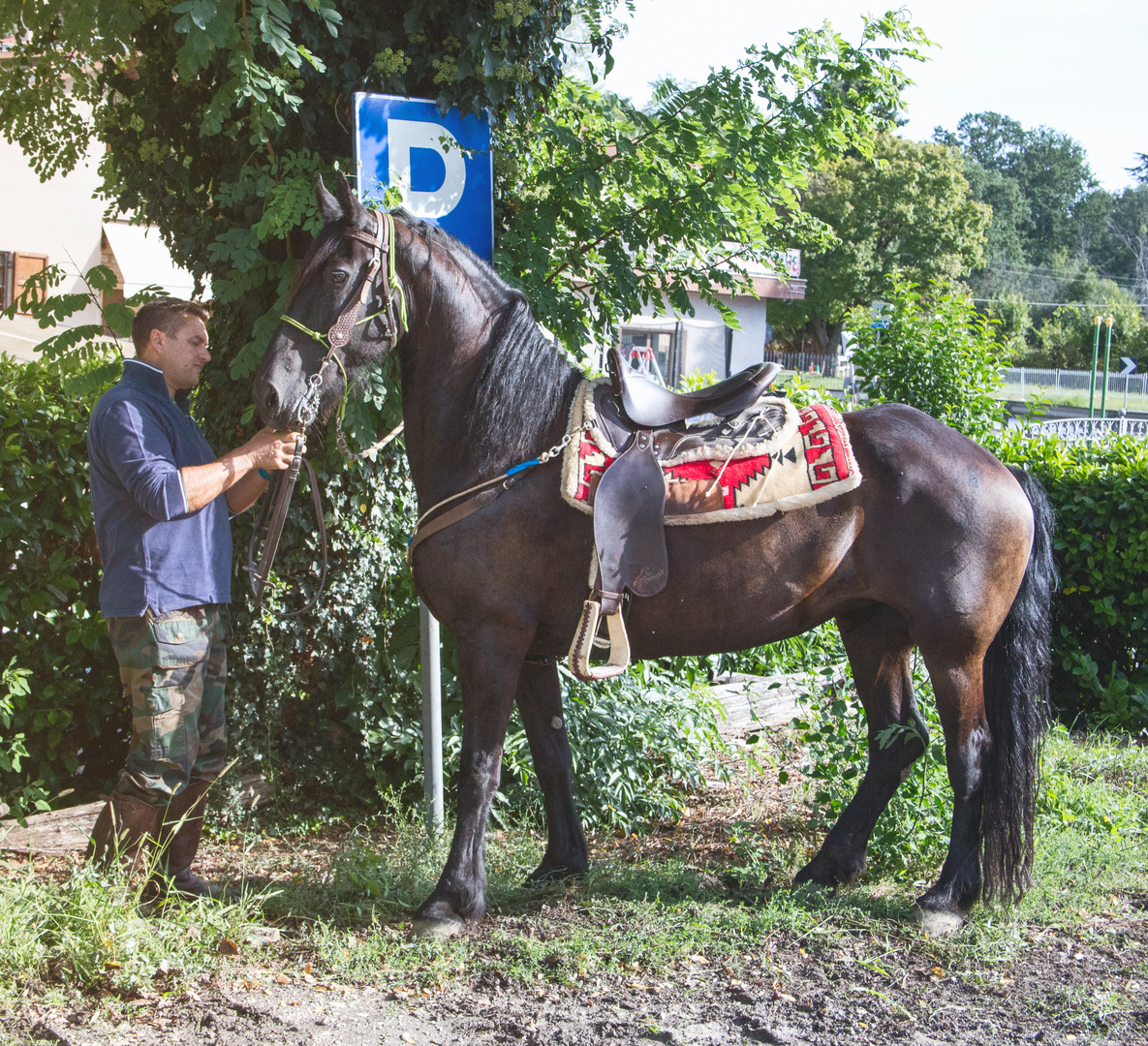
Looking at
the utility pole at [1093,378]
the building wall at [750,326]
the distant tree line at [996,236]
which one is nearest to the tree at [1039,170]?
the distant tree line at [996,236]

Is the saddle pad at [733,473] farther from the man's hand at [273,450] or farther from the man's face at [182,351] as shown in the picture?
the man's face at [182,351]

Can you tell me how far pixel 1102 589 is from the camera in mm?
6273

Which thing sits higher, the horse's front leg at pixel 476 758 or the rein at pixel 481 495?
the rein at pixel 481 495

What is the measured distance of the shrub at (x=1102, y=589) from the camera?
6.11 metres

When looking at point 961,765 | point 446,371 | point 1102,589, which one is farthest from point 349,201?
A: point 1102,589

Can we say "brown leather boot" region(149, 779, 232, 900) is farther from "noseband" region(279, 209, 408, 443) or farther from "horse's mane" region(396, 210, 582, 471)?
"horse's mane" region(396, 210, 582, 471)

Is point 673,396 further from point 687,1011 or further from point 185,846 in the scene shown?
point 185,846

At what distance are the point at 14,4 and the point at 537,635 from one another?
10.3ft

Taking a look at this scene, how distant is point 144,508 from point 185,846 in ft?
4.40

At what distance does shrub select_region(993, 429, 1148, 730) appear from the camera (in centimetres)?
611

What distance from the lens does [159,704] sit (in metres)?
3.39

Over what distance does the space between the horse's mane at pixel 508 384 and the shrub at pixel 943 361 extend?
4.34 m

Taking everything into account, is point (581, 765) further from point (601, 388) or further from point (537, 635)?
point (601, 388)

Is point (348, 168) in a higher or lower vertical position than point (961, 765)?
higher
